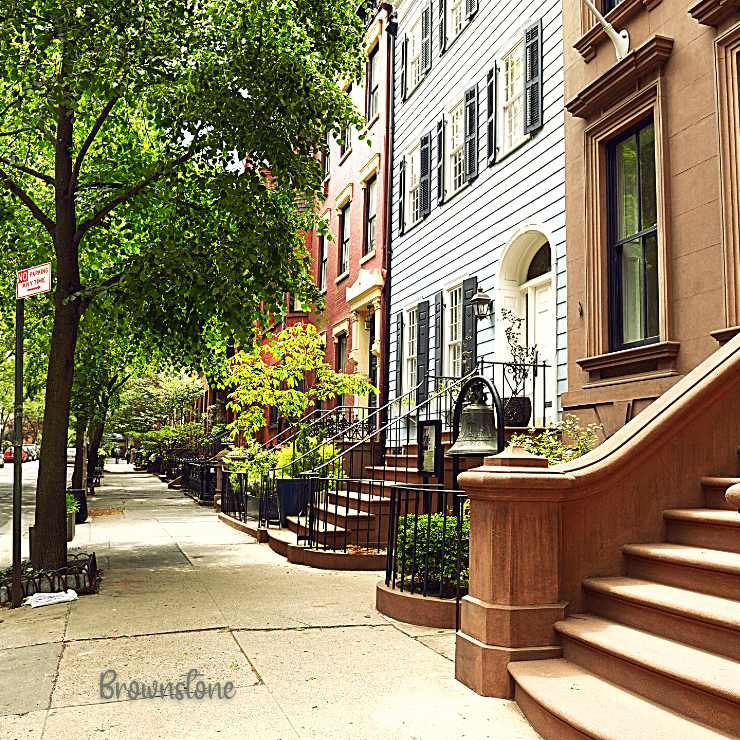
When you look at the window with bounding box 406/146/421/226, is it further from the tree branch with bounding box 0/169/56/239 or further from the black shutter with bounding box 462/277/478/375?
the tree branch with bounding box 0/169/56/239

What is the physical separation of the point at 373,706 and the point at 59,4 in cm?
730

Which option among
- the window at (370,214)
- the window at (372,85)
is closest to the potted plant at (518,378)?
the window at (370,214)

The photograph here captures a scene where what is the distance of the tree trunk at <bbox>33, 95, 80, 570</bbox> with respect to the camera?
320 inches

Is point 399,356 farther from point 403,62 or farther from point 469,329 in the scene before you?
point 403,62

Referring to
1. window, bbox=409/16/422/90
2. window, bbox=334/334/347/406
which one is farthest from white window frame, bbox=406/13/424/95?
window, bbox=334/334/347/406

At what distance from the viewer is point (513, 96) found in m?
11.5

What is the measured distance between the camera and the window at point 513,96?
11.2 meters

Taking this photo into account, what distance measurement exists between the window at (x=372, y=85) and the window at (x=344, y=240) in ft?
8.64

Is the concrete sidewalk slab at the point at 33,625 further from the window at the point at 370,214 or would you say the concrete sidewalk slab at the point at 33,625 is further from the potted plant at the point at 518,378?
the window at the point at 370,214

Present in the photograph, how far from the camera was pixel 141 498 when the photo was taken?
2256 centimetres

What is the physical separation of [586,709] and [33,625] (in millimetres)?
4924

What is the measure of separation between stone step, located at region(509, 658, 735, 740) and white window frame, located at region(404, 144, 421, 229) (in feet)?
38.9

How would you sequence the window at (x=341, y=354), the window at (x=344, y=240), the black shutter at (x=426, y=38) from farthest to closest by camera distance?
the window at (x=344, y=240), the window at (x=341, y=354), the black shutter at (x=426, y=38)

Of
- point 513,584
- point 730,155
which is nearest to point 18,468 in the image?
point 513,584
